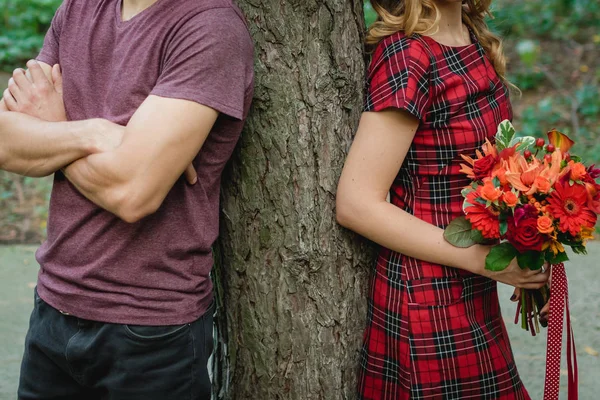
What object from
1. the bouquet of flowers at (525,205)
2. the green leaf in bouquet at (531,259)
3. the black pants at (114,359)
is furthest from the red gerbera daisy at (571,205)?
the black pants at (114,359)

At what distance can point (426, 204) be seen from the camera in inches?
93.7

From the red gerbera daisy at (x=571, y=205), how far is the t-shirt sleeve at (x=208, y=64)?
2.84 ft

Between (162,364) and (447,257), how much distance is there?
849 millimetres

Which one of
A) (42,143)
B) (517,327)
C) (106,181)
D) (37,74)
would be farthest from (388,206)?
(517,327)

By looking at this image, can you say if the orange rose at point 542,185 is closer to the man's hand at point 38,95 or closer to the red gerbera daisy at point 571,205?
the red gerbera daisy at point 571,205

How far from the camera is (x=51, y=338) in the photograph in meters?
2.28

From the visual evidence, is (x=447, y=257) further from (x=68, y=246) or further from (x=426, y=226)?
(x=68, y=246)

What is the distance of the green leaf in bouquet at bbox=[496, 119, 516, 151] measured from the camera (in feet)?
7.53

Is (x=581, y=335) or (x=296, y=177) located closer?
(x=296, y=177)

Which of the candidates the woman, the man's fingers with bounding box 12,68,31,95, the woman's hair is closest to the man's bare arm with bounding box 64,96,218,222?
the man's fingers with bounding box 12,68,31,95

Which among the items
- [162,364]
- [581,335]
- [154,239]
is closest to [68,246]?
[154,239]

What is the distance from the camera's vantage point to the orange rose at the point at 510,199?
2146 mm

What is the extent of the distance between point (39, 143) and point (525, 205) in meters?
1.31

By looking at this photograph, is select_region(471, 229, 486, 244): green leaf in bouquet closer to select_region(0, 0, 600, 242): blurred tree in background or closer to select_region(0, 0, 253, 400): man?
select_region(0, 0, 253, 400): man
